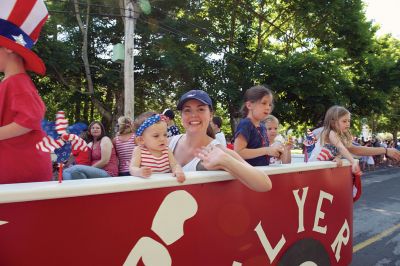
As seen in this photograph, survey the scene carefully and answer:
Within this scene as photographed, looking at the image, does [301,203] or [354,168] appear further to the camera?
[354,168]

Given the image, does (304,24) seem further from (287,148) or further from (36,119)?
(36,119)

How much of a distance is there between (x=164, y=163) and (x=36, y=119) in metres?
0.77

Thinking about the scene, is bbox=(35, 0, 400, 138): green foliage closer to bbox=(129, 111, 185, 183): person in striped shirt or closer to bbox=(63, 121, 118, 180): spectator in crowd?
bbox=(63, 121, 118, 180): spectator in crowd

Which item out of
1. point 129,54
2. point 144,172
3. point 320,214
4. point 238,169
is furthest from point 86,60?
point 144,172

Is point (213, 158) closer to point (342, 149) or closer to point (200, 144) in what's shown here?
point (200, 144)

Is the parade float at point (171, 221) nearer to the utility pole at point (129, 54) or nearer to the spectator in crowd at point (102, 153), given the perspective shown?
the spectator in crowd at point (102, 153)

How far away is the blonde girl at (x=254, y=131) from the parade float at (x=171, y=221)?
594 mm

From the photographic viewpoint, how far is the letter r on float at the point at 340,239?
2756mm

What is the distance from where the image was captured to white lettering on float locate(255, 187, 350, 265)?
2.13 m

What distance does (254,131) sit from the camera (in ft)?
10.6

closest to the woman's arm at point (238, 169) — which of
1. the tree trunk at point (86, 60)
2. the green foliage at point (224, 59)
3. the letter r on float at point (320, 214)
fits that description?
the letter r on float at point (320, 214)

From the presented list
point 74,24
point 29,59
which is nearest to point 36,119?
point 29,59

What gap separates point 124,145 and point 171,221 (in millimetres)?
2772

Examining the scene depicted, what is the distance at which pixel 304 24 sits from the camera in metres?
17.0
